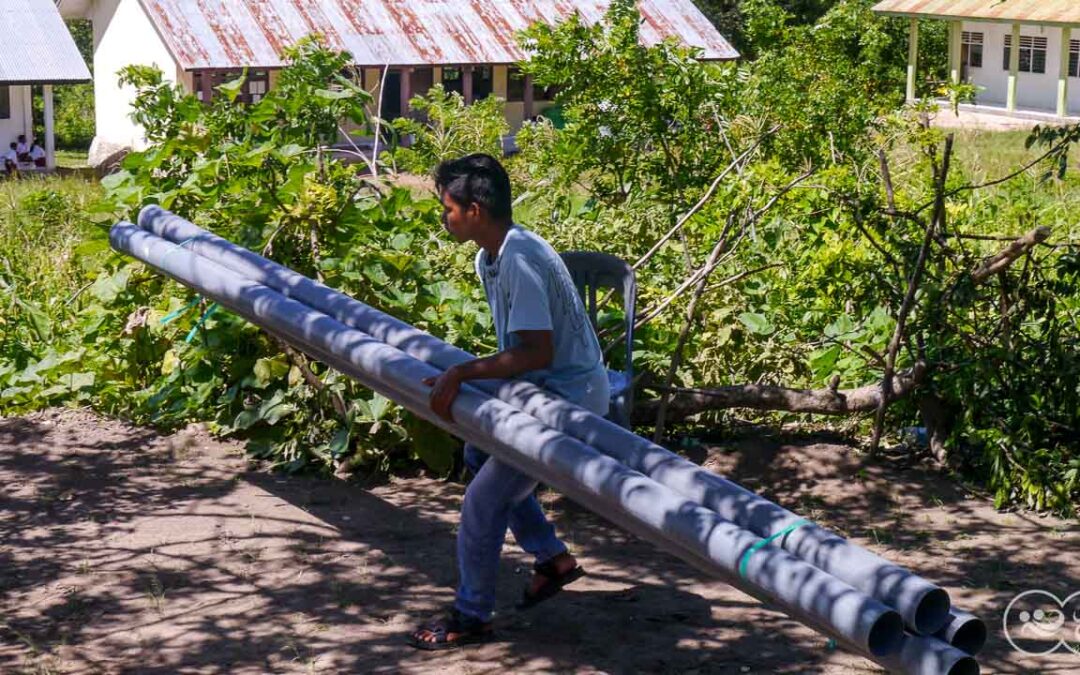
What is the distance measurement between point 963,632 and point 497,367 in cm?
156

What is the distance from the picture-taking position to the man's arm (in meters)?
4.36

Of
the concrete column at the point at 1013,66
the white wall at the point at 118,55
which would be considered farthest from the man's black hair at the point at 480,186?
the concrete column at the point at 1013,66

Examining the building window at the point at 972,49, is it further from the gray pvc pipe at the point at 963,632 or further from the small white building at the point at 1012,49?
the gray pvc pipe at the point at 963,632

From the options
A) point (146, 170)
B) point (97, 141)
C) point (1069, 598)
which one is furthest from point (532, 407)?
point (97, 141)

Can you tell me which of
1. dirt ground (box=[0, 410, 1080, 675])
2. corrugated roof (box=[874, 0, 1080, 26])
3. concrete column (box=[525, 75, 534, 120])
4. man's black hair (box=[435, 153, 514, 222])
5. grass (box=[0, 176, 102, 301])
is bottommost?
dirt ground (box=[0, 410, 1080, 675])

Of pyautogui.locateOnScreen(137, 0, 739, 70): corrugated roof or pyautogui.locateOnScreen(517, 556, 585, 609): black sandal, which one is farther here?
pyautogui.locateOnScreen(137, 0, 739, 70): corrugated roof

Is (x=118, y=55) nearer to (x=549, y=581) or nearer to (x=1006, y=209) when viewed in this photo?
(x=1006, y=209)

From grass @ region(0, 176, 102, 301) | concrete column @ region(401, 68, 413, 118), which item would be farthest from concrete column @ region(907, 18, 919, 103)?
grass @ region(0, 176, 102, 301)

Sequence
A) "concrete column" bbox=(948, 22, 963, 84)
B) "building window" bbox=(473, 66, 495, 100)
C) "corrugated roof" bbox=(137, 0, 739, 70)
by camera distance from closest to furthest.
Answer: "corrugated roof" bbox=(137, 0, 739, 70), "building window" bbox=(473, 66, 495, 100), "concrete column" bbox=(948, 22, 963, 84)

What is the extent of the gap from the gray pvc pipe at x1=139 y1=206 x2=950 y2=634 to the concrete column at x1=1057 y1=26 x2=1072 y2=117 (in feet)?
103

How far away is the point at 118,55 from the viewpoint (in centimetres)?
3344

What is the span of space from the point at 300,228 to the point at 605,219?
1625 mm

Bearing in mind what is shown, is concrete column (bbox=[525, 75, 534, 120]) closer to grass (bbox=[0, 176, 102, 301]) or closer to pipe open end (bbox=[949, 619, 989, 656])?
grass (bbox=[0, 176, 102, 301])

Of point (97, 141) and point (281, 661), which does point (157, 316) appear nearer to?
point (281, 661)
